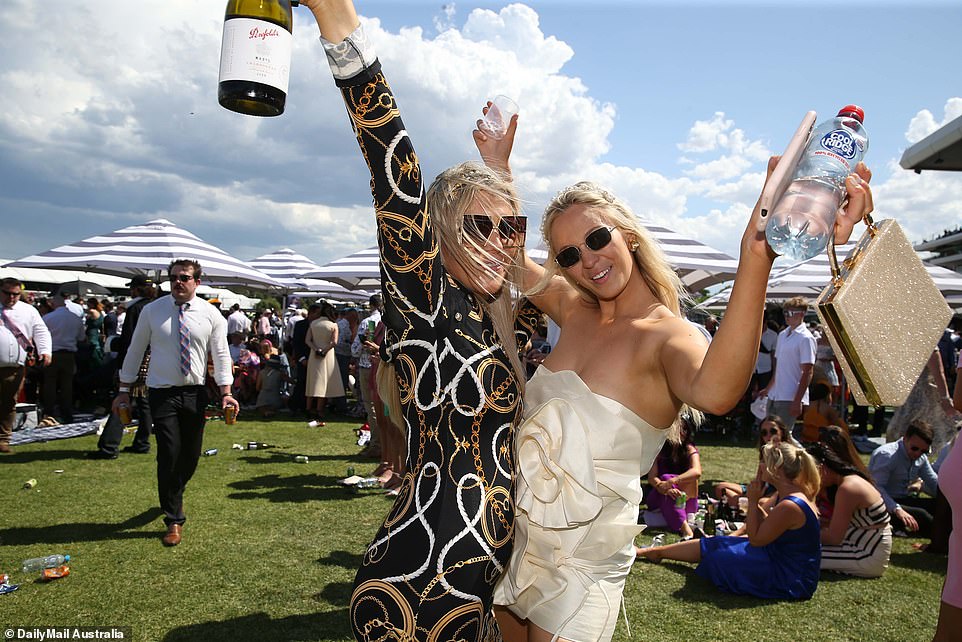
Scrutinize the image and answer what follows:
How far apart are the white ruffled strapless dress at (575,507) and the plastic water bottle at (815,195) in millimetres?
749

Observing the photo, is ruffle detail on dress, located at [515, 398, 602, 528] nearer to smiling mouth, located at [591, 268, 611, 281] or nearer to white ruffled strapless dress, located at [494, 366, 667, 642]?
white ruffled strapless dress, located at [494, 366, 667, 642]

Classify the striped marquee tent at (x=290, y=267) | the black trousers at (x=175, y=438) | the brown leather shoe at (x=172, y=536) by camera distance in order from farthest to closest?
the striped marquee tent at (x=290, y=267) → the black trousers at (x=175, y=438) → the brown leather shoe at (x=172, y=536)

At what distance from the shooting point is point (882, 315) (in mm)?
1391

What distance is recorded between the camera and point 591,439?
1.89m

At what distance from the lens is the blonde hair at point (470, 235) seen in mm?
1822

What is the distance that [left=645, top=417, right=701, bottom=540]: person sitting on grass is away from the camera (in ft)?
→ 21.5

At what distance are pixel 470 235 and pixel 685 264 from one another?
915 centimetres

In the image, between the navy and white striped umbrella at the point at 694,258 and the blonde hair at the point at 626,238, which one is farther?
the navy and white striped umbrella at the point at 694,258

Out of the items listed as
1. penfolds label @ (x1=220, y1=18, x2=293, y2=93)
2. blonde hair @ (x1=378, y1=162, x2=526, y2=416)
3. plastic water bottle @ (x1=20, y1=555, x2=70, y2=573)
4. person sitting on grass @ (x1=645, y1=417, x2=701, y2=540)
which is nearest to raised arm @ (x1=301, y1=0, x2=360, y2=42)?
→ penfolds label @ (x1=220, y1=18, x2=293, y2=93)

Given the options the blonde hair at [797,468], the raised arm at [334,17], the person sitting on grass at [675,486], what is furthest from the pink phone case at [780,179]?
the person sitting on grass at [675,486]

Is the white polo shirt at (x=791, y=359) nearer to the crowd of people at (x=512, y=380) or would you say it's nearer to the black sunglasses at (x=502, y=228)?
the crowd of people at (x=512, y=380)

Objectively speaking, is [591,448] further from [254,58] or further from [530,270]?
[254,58]

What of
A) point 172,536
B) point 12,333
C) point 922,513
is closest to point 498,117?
point 172,536

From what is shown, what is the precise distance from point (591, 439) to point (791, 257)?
0.77 m
